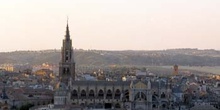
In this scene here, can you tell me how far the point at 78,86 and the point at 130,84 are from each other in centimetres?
561

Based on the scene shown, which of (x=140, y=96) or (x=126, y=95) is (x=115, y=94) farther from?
(x=140, y=96)

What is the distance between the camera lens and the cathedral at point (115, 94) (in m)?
67.9

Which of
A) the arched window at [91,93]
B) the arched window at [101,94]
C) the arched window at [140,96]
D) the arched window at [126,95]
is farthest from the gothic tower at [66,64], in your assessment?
the arched window at [140,96]

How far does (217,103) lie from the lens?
259 feet

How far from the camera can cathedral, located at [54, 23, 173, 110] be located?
2675 inches

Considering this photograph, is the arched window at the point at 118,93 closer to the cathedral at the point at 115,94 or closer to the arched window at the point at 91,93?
the cathedral at the point at 115,94

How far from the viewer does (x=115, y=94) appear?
71.4 metres

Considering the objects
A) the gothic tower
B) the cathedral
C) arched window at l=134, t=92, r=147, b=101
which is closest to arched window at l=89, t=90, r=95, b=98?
the cathedral

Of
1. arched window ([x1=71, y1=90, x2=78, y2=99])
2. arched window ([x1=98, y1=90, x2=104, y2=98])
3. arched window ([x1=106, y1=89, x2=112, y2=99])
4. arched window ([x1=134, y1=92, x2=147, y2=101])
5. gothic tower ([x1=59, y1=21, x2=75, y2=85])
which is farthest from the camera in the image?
gothic tower ([x1=59, y1=21, x2=75, y2=85])

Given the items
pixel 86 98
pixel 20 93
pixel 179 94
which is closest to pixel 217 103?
pixel 179 94

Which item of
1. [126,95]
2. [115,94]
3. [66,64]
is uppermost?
[66,64]

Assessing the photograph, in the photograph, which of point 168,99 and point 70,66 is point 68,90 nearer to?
point 70,66

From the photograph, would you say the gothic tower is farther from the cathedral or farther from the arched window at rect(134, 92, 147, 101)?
the arched window at rect(134, 92, 147, 101)

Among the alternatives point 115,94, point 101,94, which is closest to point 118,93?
point 115,94
